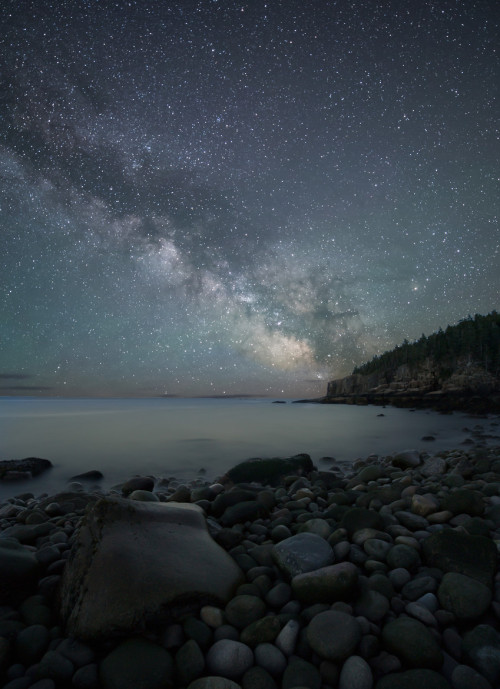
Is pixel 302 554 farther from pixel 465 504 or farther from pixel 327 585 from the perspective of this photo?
pixel 465 504

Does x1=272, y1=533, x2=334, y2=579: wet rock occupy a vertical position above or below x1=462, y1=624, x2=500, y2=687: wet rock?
above

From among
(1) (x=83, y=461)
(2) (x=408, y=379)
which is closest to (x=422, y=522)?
(1) (x=83, y=461)

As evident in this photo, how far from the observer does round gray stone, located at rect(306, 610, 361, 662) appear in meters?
2.04

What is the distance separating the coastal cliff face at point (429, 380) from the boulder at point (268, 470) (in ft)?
171

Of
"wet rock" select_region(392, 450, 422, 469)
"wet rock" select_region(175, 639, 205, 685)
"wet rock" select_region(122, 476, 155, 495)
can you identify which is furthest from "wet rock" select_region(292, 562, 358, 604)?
"wet rock" select_region(392, 450, 422, 469)

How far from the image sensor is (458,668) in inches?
75.9

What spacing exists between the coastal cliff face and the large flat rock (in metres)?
56.9

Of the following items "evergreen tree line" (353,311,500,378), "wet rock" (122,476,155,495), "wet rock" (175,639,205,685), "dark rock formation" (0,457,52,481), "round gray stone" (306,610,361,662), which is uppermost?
"evergreen tree line" (353,311,500,378)

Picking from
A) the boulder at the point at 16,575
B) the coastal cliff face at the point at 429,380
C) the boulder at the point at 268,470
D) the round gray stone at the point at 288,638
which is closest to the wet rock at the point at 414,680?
the round gray stone at the point at 288,638

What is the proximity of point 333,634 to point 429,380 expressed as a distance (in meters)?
72.8

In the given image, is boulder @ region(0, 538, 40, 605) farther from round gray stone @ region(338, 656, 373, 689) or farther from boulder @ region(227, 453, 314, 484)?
boulder @ region(227, 453, 314, 484)

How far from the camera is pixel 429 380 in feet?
213

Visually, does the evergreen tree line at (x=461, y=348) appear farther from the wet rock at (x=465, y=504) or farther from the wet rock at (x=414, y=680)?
Result: the wet rock at (x=414, y=680)

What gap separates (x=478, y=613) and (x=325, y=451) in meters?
11.2
